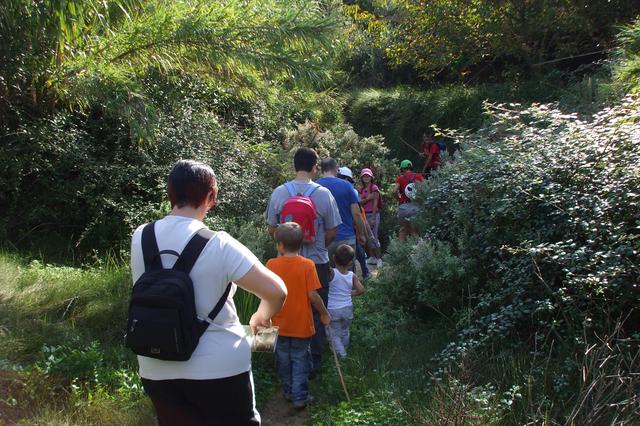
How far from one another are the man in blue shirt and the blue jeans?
1.77 m

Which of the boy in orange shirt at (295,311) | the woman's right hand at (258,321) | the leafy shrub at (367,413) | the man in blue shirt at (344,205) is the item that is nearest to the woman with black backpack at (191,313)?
the woman's right hand at (258,321)

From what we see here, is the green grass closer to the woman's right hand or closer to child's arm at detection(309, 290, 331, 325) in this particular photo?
child's arm at detection(309, 290, 331, 325)

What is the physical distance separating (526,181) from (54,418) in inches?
151

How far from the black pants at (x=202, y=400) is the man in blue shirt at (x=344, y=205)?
365cm

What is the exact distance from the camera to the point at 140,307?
271 centimetres

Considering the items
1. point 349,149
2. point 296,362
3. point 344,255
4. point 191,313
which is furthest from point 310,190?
point 349,149

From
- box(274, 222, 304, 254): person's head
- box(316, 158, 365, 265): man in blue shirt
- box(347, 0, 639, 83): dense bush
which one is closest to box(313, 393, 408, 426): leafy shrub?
box(274, 222, 304, 254): person's head

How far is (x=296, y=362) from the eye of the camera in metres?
4.78

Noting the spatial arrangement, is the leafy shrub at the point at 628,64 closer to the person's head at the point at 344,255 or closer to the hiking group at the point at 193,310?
the person's head at the point at 344,255

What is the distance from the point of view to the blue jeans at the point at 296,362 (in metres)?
4.77

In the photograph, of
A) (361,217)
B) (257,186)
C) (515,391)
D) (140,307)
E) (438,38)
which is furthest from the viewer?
(438,38)

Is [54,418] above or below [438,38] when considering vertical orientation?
below

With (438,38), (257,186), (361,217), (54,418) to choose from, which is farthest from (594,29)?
(54,418)

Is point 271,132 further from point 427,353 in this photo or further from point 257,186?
point 427,353
